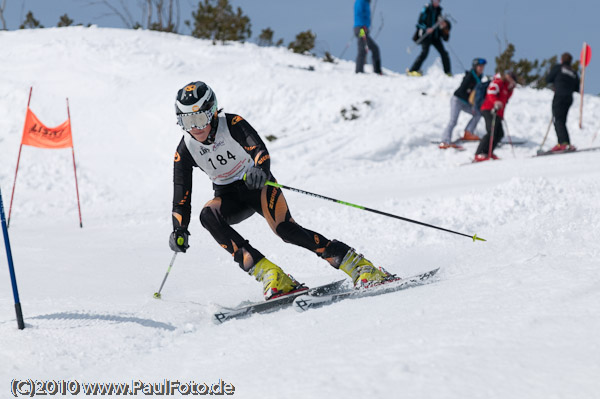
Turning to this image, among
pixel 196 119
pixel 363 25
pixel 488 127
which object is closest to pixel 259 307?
pixel 196 119

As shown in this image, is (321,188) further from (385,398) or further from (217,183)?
(385,398)

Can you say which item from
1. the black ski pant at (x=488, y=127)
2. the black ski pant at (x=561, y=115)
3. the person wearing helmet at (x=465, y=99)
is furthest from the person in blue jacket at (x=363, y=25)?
the black ski pant at (x=561, y=115)

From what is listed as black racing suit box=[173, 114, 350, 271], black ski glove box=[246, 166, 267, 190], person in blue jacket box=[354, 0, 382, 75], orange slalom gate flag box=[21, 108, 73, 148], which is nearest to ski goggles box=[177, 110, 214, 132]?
black racing suit box=[173, 114, 350, 271]

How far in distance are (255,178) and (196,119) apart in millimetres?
666

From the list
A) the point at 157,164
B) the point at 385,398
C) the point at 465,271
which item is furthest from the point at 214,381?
the point at 157,164

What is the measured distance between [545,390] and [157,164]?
11.8 m

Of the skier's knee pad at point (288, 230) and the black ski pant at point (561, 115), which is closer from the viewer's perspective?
the skier's knee pad at point (288, 230)

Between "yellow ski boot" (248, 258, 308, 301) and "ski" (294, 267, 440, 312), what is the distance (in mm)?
193

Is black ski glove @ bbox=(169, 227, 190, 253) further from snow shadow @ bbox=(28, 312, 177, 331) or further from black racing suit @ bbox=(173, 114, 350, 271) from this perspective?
snow shadow @ bbox=(28, 312, 177, 331)

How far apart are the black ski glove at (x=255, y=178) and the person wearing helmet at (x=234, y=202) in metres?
0.30

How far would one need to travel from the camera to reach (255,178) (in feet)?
12.2

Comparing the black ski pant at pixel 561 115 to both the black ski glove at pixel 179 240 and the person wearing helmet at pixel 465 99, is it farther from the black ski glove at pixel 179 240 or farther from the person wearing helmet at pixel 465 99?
the black ski glove at pixel 179 240

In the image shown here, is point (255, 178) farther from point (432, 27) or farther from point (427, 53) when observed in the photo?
point (427, 53)

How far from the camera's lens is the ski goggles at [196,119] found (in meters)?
3.96
